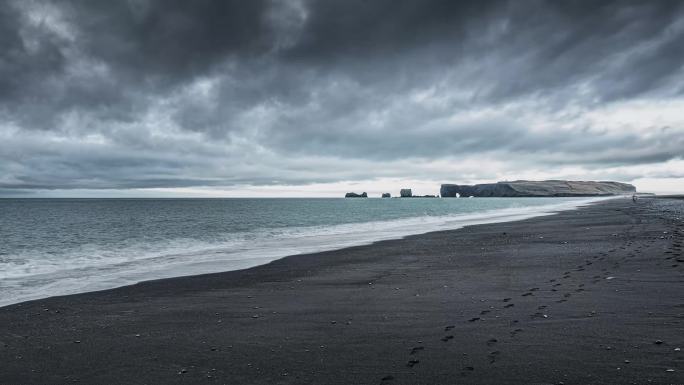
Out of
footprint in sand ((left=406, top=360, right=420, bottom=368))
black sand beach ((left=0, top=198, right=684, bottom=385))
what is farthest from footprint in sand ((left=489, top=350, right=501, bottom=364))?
footprint in sand ((left=406, top=360, right=420, bottom=368))

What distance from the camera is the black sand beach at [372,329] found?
19.0ft

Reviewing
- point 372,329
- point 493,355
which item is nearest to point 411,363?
point 493,355

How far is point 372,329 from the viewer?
7.86 metres

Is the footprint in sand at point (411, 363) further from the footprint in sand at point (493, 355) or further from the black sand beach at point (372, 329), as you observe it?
the footprint in sand at point (493, 355)

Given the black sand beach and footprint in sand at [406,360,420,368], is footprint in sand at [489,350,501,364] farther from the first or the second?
footprint in sand at [406,360,420,368]

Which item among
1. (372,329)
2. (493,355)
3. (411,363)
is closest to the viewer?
(411,363)

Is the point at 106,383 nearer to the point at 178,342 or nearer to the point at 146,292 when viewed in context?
the point at 178,342

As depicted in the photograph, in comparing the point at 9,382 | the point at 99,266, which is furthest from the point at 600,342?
the point at 99,266

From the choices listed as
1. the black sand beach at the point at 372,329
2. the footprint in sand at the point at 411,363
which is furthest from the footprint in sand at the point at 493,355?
the footprint in sand at the point at 411,363

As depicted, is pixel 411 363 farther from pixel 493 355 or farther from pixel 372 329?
pixel 372 329

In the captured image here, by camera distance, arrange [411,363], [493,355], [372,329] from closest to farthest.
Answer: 1. [411,363]
2. [493,355]
3. [372,329]

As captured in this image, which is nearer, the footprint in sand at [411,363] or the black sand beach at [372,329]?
the black sand beach at [372,329]

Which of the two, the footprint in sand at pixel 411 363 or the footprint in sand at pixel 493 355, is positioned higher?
the footprint in sand at pixel 493 355

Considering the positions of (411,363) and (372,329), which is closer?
(411,363)
